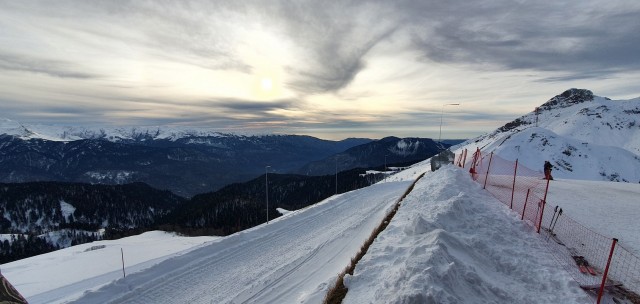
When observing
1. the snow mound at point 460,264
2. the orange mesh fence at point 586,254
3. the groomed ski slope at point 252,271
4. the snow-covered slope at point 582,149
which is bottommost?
the snow-covered slope at point 582,149

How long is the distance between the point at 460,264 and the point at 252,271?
9.89 meters

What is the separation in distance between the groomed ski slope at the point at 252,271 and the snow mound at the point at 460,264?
7.11 feet

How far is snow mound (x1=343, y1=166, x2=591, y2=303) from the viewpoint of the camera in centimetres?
734

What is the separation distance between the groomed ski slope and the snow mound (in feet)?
7.11

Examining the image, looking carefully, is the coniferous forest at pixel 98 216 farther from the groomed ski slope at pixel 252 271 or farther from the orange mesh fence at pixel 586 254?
the orange mesh fence at pixel 586 254

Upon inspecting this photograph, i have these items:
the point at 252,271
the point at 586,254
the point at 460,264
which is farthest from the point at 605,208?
the point at 252,271

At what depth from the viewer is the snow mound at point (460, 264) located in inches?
289

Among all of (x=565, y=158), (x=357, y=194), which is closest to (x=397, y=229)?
(x=357, y=194)

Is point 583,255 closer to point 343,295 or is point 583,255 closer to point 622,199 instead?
point 343,295

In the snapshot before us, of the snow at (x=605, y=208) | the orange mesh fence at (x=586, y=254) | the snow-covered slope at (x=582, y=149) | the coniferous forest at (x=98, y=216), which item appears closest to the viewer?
the orange mesh fence at (x=586, y=254)

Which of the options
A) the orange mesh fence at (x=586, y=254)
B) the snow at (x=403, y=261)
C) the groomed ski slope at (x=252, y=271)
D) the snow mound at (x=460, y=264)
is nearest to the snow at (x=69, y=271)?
the snow at (x=403, y=261)

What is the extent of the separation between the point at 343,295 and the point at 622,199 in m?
19.5

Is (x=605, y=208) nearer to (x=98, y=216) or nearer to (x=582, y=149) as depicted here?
(x=582, y=149)

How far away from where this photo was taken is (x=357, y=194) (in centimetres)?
3462
